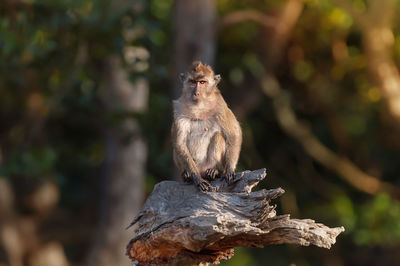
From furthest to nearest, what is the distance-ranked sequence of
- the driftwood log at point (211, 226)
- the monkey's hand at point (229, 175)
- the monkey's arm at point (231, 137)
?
the monkey's arm at point (231, 137) → the monkey's hand at point (229, 175) → the driftwood log at point (211, 226)

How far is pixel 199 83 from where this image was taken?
816 cm

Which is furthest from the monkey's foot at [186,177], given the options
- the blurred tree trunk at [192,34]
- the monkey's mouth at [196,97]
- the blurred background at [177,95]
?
the blurred tree trunk at [192,34]

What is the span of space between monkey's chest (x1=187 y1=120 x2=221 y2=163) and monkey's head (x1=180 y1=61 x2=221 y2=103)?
0.27 metres

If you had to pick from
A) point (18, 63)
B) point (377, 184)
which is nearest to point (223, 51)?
point (377, 184)

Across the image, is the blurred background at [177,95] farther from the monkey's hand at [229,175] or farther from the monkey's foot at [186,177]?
the monkey's hand at [229,175]

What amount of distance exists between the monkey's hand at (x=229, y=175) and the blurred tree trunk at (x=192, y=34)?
567 centimetres

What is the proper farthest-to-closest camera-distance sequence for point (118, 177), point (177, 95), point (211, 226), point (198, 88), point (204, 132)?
point (118, 177) → point (177, 95) → point (198, 88) → point (204, 132) → point (211, 226)

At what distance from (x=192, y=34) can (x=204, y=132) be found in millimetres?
5468

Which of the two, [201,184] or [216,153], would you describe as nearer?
[201,184]

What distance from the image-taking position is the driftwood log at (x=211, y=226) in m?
6.11

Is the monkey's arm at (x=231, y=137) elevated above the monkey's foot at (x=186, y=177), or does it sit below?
above

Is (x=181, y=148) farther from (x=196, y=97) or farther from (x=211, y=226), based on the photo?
(x=211, y=226)

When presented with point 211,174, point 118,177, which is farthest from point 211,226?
point 118,177

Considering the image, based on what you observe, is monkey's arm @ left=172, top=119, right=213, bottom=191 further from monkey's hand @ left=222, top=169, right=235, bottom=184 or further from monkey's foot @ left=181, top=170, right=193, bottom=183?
monkey's hand @ left=222, top=169, right=235, bottom=184
